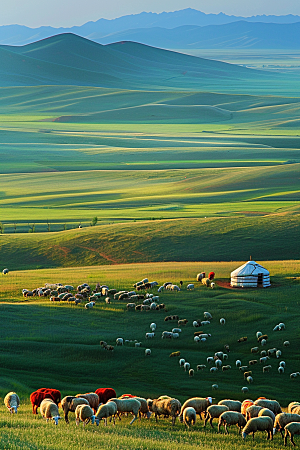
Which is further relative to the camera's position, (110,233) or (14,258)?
(110,233)

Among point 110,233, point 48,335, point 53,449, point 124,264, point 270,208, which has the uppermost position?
point 270,208

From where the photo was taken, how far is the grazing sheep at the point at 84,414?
20062 millimetres

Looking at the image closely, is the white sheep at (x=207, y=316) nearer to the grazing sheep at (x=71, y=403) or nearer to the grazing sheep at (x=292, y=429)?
the grazing sheep at (x=71, y=403)

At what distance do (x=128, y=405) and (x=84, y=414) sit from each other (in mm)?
1860

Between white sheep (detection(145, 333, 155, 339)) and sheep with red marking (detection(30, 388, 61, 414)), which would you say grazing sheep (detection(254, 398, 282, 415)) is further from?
white sheep (detection(145, 333, 155, 339))

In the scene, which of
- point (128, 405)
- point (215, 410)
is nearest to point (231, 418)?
point (215, 410)

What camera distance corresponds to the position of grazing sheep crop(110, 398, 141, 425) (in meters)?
21.3

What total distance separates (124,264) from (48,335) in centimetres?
2526

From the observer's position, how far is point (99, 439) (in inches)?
704

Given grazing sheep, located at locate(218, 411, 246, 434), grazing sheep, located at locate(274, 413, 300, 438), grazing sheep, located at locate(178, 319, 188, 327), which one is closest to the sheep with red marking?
grazing sheep, located at locate(218, 411, 246, 434)

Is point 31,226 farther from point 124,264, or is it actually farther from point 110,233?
point 124,264

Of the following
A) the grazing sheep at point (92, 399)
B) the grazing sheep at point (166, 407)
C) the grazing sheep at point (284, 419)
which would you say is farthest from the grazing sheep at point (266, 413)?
the grazing sheep at point (92, 399)

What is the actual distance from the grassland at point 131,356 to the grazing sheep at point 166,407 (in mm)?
397

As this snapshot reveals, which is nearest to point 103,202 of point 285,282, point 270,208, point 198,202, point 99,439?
point 198,202
